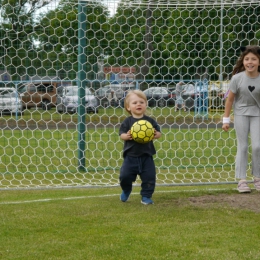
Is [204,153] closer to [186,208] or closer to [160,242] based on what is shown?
[186,208]

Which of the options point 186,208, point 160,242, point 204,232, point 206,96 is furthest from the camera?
point 206,96

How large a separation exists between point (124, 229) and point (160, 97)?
5.24m

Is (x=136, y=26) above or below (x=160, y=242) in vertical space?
above

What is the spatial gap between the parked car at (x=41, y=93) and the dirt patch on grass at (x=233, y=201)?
10.9ft

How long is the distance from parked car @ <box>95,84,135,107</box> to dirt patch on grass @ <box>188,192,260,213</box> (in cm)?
311

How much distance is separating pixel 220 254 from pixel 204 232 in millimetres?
645

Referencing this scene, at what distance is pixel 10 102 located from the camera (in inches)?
403

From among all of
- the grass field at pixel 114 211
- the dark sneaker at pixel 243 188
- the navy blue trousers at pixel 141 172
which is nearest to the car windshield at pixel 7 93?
the grass field at pixel 114 211

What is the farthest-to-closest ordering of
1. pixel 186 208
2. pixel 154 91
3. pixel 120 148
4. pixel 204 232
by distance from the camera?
pixel 120 148, pixel 154 91, pixel 186 208, pixel 204 232

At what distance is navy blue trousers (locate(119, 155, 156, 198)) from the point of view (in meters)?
6.60

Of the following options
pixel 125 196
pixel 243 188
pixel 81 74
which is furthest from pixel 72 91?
pixel 243 188

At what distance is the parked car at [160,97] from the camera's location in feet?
33.6

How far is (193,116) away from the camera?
11.3 metres

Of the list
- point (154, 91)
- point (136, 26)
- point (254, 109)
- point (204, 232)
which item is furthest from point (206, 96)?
point (204, 232)
